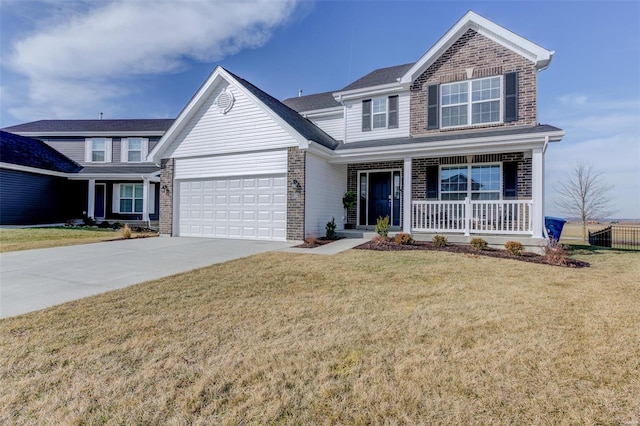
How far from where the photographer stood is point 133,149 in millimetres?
21656

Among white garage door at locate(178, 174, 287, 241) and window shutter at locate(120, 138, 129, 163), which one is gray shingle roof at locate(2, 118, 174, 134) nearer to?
window shutter at locate(120, 138, 129, 163)

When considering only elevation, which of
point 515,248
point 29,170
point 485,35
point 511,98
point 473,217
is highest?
point 485,35

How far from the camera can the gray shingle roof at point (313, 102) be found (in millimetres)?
15387

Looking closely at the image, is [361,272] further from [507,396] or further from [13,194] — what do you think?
[13,194]

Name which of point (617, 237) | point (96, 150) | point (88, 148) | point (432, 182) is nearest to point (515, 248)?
point (432, 182)

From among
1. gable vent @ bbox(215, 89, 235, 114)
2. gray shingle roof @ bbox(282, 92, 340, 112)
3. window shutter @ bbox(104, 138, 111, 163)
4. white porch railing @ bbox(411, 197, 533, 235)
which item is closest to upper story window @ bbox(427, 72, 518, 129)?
white porch railing @ bbox(411, 197, 533, 235)

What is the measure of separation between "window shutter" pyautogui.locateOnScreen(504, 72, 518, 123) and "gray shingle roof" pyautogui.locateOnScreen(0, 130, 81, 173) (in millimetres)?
24328

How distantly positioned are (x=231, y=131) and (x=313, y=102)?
5.80m

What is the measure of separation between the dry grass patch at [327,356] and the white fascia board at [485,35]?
→ 345 inches

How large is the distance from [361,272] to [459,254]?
3848 millimetres

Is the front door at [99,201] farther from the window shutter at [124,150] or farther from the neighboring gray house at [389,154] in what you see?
the neighboring gray house at [389,154]

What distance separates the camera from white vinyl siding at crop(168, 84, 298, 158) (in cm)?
1171

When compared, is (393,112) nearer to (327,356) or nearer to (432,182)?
(432,182)

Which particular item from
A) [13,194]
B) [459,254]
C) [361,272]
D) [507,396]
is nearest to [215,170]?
[361,272]
